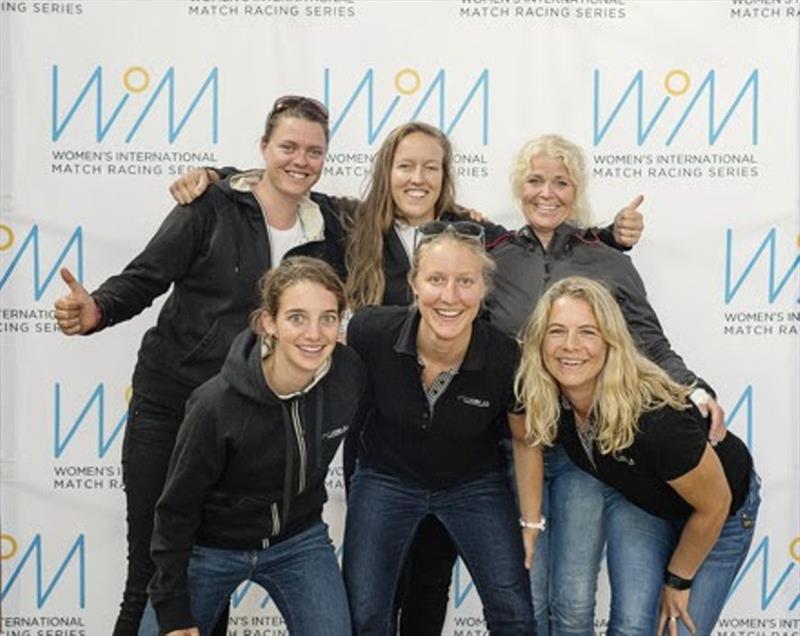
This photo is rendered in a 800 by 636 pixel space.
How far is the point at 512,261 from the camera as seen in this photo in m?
2.21

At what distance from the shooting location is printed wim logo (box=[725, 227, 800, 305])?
9.11ft

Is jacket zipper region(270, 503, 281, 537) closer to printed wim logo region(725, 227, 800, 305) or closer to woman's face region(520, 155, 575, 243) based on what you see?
woman's face region(520, 155, 575, 243)

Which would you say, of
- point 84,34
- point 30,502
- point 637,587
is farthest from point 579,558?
point 84,34

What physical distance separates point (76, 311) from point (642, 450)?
1185 mm

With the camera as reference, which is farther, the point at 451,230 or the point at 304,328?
the point at 451,230

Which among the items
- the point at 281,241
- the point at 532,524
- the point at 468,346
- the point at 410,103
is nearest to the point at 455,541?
the point at 532,524

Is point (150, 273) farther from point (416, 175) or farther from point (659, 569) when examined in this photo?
point (659, 569)

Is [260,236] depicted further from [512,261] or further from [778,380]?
[778,380]

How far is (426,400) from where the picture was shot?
2.03 m

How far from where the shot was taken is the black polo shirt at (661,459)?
6.16 feet

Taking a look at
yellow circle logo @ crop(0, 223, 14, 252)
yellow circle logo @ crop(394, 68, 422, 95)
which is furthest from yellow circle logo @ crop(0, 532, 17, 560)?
yellow circle logo @ crop(394, 68, 422, 95)

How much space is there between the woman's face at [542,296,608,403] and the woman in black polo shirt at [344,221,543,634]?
12 centimetres

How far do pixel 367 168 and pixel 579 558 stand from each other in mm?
1229

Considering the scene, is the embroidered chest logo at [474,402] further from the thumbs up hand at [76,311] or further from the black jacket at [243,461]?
the thumbs up hand at [76,311]
